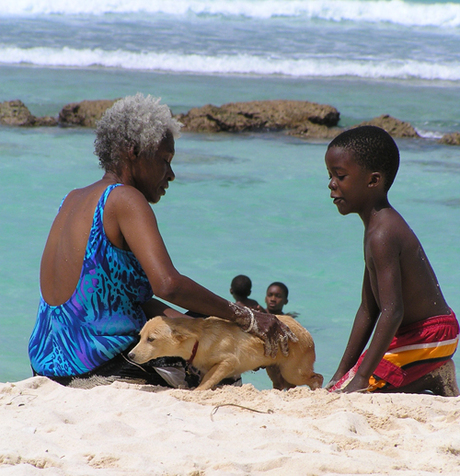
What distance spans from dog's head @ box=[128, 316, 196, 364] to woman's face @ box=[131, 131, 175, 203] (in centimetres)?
70

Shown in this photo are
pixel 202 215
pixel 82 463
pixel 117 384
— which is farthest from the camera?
pixel 202 215

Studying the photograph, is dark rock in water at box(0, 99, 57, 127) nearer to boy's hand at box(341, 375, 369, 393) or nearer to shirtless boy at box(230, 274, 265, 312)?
shirtless boy at box(230, 274, 265, 312)

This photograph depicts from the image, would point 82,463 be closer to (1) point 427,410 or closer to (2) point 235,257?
(1) point 427,410

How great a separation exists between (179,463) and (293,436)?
57 centimetres

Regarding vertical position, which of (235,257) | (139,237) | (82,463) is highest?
(139,237)

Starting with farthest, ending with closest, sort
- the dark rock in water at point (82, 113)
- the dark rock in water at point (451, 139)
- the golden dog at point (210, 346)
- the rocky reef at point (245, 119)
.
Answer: the dark rock in water at point (82, 113)
the rocky reef at point (245, 119)
the dark rock in water at point (451, 139)
the golden dog at point (210, 346)

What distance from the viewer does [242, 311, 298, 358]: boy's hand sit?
367 centimetres

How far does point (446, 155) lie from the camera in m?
13.8

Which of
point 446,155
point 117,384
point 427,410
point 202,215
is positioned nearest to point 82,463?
Answer: point 117,384

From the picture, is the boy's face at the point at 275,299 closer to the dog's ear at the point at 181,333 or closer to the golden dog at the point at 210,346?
the golden dog at the point at 210,346

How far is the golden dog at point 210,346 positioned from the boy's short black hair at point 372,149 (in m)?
1.00

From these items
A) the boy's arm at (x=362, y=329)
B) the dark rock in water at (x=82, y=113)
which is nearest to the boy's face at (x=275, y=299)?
the boy's arm at (x=362, y=329)

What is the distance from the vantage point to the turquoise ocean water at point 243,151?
320 inches

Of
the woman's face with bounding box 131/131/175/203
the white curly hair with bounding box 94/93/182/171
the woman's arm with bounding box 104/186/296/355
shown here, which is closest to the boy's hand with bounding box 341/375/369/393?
the woman's arm with bounding box 104/186/296/355
